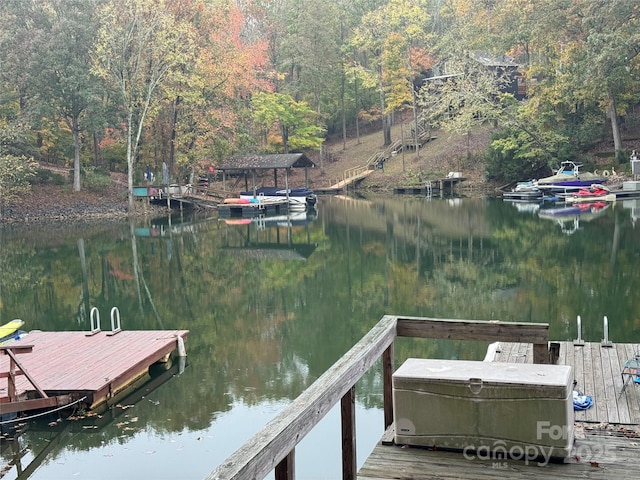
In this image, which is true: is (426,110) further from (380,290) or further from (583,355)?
(583,355)

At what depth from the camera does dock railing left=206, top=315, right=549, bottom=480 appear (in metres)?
2.92

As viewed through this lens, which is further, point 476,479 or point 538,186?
point 538,186

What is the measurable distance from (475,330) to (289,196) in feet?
123

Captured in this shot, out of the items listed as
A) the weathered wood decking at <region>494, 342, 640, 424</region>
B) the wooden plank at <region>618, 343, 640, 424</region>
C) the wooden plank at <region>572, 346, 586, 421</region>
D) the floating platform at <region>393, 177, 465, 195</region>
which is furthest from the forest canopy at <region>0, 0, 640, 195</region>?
the wooden plank at <region>618, 343, 640, 424</region>

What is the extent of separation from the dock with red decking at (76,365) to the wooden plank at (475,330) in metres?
5.25

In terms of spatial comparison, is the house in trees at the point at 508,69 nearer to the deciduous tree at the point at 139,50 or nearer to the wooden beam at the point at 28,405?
the deciduous tree at the point at 139,50

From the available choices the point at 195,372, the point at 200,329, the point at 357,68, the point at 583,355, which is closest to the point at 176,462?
the point at 195,372

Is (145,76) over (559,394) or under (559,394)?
over

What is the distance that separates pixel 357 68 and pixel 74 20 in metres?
21.4

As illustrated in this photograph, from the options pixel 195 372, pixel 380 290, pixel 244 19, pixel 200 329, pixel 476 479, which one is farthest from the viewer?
pixel 244 19

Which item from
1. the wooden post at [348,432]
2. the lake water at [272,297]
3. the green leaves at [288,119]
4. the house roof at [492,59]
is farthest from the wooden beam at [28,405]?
the house roof at [492,59]

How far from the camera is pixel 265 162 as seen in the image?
4112cm

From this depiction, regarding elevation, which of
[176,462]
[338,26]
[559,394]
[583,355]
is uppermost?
[338,26]

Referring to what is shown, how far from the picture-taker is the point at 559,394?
12.7ft
